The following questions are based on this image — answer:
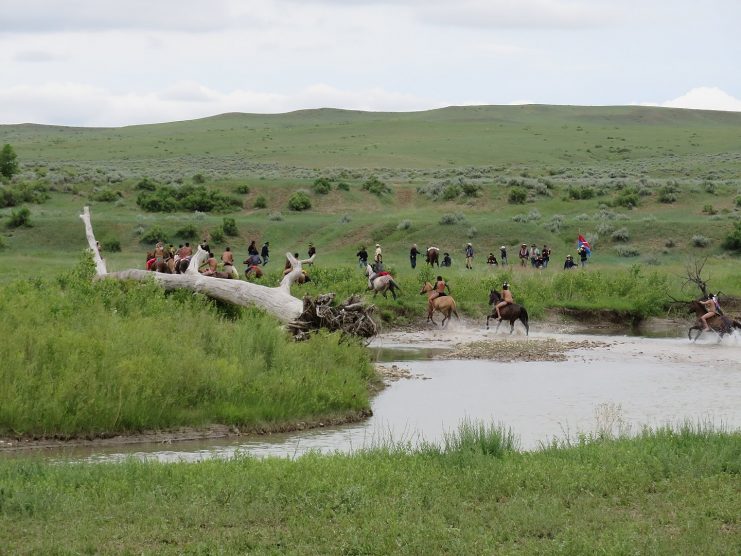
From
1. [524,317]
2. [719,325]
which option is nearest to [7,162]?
[524,317]

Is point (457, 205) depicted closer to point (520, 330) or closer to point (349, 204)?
point (349, 204)

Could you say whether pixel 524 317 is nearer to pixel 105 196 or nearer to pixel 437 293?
pixel 437 293

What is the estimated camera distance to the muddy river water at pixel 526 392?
632 inches

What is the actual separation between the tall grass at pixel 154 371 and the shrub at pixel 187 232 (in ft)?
116

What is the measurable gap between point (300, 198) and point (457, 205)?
33.4ft

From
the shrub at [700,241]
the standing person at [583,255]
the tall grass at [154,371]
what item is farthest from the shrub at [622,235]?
the tall grass at [154,371]

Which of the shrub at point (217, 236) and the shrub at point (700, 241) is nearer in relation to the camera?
the shrub at point (700, 241)

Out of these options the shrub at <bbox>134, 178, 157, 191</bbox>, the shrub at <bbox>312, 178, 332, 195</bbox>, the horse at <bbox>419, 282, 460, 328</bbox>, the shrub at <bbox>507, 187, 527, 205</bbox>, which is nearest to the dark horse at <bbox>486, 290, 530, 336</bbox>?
the horse at <bbox>419, 282, 460, 328</bbox>

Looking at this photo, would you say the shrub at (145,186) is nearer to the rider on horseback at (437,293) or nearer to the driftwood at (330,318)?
the rider on horseback at (437,293)

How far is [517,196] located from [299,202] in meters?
14.3

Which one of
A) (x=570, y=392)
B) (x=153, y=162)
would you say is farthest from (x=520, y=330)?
(x=153, y=162)

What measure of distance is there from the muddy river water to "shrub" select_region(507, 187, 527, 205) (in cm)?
3872

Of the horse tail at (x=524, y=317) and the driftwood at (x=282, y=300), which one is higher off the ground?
the driftwood at (x=282, y=300)

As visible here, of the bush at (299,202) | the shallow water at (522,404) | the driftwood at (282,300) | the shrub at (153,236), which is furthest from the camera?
the bush at (299,202)
